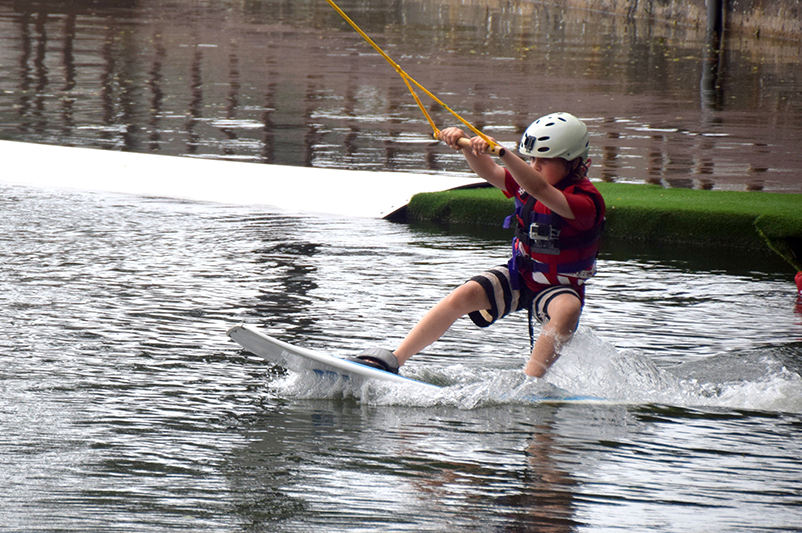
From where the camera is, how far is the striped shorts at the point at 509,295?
436 cm

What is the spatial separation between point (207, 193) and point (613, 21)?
21795 millimetres

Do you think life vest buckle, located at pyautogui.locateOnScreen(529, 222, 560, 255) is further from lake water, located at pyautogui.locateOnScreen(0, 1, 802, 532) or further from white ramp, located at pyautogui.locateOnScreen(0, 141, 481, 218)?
white ramp, located at pyautogui.locateOnScreen(0, 141, 481, 218)

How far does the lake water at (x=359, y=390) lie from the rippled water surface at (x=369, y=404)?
0.01 meters

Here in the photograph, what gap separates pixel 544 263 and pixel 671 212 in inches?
133

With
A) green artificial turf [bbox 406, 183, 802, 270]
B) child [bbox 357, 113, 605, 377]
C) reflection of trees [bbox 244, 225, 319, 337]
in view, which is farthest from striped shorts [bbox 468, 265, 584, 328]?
green artificial turf [bbox 406, 183, 802, 270]

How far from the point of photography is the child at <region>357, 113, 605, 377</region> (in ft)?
14.1

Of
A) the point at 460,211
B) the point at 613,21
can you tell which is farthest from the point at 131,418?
the point at 613,21

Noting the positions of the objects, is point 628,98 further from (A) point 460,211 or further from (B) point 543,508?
(B) point 543,508

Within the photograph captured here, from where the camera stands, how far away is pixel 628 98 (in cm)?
1506

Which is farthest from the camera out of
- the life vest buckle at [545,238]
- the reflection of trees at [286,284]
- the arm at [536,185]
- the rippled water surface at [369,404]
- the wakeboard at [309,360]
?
the reflection of trees at [286,284]

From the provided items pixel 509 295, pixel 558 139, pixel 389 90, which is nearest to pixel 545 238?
pixel 509 295

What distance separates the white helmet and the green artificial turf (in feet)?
7.64

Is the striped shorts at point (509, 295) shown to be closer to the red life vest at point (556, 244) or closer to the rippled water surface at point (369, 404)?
the red life vest at point (556, 244)

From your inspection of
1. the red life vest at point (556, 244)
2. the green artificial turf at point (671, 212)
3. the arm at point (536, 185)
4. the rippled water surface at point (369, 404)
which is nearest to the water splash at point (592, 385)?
the rippled water surface at point (369, 404)
